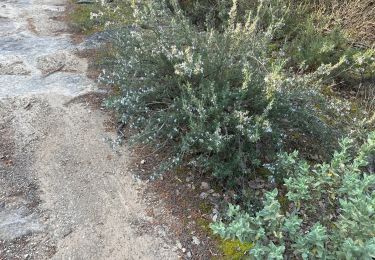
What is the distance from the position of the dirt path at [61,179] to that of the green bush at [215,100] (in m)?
0.43

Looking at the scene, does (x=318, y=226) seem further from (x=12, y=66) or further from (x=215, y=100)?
(x=12, y=66)

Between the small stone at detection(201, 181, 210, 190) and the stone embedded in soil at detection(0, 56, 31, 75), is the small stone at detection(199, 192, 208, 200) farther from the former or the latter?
the stone embedded in soil at detection(0, 56, 31, 75)

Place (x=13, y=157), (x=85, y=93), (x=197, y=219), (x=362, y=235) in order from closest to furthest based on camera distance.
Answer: (x=362, y=235), (x=197, y=219), (x=13, y=157), (x=85, y=93)

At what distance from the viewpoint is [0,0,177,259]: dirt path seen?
2.62 metres

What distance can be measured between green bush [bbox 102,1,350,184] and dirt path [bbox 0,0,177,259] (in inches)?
16.8

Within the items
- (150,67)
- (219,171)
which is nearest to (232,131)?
(219,171)

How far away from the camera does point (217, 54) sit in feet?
10.8

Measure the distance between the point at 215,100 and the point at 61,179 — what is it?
4.42ft

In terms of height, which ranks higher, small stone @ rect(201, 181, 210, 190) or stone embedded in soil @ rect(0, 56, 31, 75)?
small stone @ rect(201, 181, 210, 190)

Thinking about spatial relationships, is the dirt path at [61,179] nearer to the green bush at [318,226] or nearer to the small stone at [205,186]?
the small stone at [205,186]

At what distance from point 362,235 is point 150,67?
2151 millimetres

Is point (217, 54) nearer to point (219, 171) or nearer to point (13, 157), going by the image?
point (219, 171)

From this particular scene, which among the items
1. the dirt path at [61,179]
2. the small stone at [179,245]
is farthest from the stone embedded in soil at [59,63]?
the small stone at [179,245]

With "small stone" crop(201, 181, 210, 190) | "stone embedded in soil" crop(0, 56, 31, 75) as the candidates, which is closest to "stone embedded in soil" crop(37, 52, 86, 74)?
"stone embedded in soil" crop(0, 56, 31, 75)
